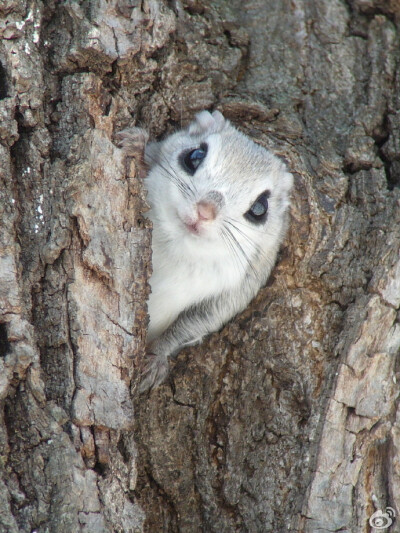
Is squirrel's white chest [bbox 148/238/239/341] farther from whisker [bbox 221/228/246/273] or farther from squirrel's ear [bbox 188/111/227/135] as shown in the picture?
squirrel's ear [bbox 188/111/227/135]

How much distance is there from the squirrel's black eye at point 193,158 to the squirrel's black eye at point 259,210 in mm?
362

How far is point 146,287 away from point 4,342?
66cm

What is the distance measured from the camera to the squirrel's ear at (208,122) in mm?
3303

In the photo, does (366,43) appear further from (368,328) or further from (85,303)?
(85,303)

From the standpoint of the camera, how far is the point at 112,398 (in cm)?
242

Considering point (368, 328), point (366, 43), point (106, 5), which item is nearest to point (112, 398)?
point (368, 328)

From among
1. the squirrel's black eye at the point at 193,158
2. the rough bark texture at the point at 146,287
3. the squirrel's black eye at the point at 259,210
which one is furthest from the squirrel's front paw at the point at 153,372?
the squirrel's black eye at the point at 193,158

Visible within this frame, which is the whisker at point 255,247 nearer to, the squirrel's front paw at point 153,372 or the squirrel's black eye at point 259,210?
the squirrel's black eye at point 259,210

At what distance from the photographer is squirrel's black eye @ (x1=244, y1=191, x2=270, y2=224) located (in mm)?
3220

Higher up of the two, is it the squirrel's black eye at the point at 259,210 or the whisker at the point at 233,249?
the squirrel's black eye at the point at 259,210

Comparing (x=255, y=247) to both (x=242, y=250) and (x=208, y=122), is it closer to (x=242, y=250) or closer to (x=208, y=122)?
(x=242, y=250)

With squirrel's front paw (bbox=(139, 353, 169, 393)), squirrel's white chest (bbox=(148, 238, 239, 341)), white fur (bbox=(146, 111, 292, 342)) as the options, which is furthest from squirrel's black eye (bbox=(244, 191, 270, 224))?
squirrel's front paw (bbox=(139, 353, 169, 393))

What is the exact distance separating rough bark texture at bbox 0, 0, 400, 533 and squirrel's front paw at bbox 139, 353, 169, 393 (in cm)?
8

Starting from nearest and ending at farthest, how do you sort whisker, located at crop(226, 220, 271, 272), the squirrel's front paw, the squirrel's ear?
the squirrel's front paw
whisker, located at crop(226, 220, 271, 272)
the squirrel's ear
